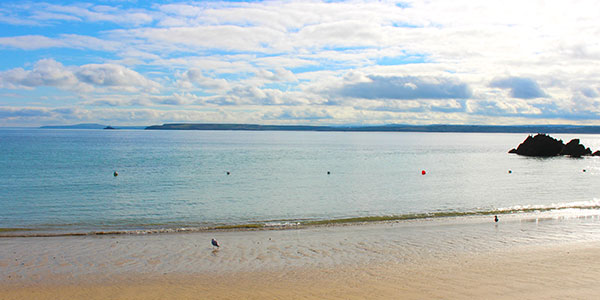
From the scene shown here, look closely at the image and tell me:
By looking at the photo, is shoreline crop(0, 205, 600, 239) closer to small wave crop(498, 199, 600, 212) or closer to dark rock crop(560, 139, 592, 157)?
small wave crop(498, 199, 600, 212)

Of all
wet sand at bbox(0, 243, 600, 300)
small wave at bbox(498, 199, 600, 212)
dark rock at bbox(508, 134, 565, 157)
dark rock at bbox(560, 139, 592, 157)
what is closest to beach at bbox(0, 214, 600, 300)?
wet sand at bbox(0, 243, 600, 300)

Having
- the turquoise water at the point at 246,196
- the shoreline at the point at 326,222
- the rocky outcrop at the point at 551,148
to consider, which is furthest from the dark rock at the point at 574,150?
the shoreline at the point at 326,222

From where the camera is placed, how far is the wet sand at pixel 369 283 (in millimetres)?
11734

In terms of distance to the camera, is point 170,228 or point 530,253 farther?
point 170,228

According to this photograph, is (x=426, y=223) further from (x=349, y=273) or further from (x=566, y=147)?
(x=566, y=147)

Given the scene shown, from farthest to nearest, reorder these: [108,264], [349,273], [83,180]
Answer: [83,180]
[108,264]
[349,273]

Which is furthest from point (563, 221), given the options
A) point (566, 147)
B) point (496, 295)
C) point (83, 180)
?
point (566, 147)

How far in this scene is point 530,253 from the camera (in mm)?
16422

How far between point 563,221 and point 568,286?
42.5 feet

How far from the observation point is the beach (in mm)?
12039

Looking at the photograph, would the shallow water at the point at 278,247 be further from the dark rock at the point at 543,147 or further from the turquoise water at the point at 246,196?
the dark rock at the point at 543,147

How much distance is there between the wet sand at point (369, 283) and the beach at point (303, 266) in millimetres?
30

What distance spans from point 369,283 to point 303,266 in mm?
2919

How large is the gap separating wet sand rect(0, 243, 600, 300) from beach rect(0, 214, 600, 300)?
0.03 metres
